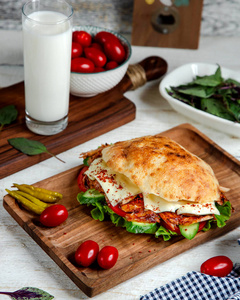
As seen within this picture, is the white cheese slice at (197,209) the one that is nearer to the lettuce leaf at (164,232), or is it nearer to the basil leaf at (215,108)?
the lettuce leaf at (164,232)

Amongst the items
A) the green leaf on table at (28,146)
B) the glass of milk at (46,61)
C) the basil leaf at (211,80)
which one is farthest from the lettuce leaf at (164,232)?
the basil leaf at (211,80)

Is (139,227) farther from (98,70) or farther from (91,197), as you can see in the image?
(98,70)

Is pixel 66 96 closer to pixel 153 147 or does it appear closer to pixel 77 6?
pixel 153 147

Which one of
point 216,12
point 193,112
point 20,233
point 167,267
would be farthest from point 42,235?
point 216,12

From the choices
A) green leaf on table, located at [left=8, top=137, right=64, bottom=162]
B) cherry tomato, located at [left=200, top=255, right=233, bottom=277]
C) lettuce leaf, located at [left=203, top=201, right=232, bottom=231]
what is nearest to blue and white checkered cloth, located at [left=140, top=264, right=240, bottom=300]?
cherry tomato, located at [left=200, top=255, right=233, bottom=277]

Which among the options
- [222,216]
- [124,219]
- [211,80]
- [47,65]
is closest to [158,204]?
[124,219]

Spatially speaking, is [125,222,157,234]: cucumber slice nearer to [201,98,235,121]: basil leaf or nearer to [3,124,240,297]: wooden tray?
[3,124,240,297]: wooden tray
